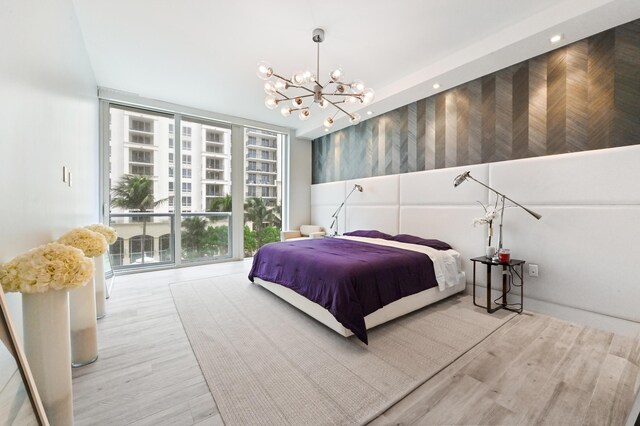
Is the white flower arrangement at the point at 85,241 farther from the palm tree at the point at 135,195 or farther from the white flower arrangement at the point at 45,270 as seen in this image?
the palm tree at the point at 135,195

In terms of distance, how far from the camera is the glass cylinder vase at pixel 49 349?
121cm

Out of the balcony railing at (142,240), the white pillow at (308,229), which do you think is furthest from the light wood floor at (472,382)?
the white pillow at (308,229)

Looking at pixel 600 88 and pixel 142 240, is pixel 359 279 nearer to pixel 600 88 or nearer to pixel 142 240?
pixel 600 88

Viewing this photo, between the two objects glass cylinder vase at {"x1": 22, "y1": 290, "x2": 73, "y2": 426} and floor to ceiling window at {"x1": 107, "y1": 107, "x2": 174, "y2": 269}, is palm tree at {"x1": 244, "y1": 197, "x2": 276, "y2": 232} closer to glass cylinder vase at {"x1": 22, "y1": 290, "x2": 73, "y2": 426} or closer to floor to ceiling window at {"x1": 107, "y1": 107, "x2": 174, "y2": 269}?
floor to ceiling window at {"x1": 107, "y1": 107, "x2": 174, "y2": 269}

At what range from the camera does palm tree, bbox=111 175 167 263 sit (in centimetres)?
447

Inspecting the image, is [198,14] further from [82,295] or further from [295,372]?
[295,372]

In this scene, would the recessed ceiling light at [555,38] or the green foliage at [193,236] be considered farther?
the green foliage at [193,236]

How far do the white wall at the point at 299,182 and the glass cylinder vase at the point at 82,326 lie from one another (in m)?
4.35

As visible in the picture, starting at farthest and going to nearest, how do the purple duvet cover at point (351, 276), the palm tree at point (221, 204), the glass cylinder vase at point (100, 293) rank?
the palm tree at point (221, 204) < the glass cylinder vase at point (100, 293) < the purple duvet cover at point (351, 276)

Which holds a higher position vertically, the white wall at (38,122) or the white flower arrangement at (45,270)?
the white wall at (38,122)

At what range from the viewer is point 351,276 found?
7.51 feet

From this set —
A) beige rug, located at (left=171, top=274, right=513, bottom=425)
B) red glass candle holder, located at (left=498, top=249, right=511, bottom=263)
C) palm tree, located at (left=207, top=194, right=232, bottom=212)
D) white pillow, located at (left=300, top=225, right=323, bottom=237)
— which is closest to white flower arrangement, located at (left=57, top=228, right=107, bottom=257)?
beige rug, located at (left=171, top=274, right=513, bottom=425)

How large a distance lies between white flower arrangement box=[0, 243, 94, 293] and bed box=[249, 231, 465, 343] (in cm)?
169

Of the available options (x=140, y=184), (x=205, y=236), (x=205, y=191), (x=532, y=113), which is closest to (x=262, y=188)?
(x=205, y=191)
